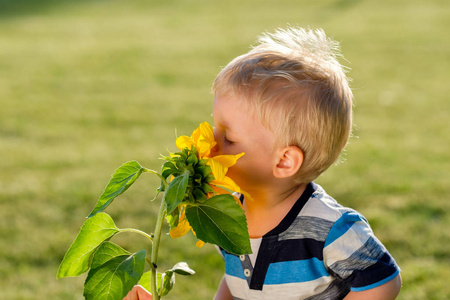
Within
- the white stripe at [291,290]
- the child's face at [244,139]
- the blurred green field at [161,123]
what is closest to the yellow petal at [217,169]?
the child's face at [244,139]

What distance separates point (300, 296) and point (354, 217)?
290 millimetres

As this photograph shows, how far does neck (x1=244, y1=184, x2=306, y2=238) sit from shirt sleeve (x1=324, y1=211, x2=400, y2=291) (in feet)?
0.59

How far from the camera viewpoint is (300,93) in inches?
73.1

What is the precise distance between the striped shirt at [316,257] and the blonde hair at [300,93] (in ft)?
0.45

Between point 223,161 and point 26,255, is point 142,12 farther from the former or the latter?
point 223,161

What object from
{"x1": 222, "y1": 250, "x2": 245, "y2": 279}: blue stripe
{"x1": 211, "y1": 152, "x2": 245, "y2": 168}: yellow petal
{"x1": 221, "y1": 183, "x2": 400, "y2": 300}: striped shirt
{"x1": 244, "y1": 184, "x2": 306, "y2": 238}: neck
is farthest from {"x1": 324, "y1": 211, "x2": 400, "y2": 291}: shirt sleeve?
{"x1": 211, "y1": 152, "x2": 245, "y2": 168}: yellow petal

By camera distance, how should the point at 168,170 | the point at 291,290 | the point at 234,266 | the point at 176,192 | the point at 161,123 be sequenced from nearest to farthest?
the point at 176,192 < the point at 168,170 < the point at 291,290 < the point at 234,266 < the point at 161,123

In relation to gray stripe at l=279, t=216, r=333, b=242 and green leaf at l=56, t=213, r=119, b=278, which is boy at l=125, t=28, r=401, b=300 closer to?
gray stripe at l=279, t=216, r=333, b=242

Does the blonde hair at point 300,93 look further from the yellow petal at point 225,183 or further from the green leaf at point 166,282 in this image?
the green leaf at point 166,282

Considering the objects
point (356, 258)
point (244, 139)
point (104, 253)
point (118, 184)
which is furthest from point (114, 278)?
point (356, 258)

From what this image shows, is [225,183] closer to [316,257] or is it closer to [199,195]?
[199,195]

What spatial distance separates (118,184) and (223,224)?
0.88 feet

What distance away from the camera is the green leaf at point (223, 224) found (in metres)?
1.49

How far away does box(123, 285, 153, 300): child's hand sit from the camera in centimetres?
184
